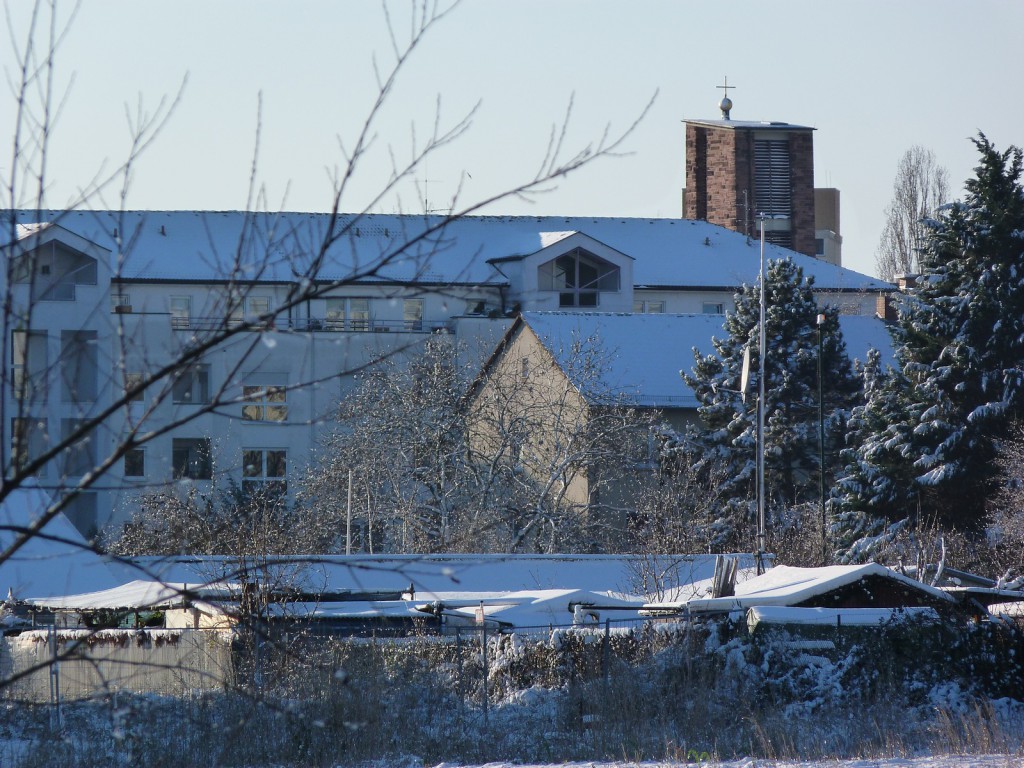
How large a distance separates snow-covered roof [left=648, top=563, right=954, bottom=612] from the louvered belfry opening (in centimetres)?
5958

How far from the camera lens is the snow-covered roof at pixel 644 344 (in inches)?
1785

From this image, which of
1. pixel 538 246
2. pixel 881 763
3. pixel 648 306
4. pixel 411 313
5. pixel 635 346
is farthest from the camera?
pixel 648 306

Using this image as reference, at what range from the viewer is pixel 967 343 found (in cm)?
3681

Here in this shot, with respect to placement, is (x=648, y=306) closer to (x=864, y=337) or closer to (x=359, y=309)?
(x=864, y=337)

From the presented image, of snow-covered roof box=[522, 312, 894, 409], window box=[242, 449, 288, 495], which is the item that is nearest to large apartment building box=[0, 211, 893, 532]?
window box=[242, 449, 288, 495]

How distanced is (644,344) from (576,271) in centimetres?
739

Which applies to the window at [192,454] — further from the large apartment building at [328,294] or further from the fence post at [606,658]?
the fence post at [606,658]

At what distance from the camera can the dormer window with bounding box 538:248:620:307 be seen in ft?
178

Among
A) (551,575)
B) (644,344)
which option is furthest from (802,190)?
(551,575)

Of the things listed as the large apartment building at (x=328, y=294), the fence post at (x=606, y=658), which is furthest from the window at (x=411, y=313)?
the fence post at (x=606, y=658)

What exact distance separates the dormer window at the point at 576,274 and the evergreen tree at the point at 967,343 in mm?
17933

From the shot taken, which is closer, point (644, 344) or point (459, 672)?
point (459, 672)

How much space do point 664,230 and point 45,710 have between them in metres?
50.3

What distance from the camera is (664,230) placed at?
6525cm
